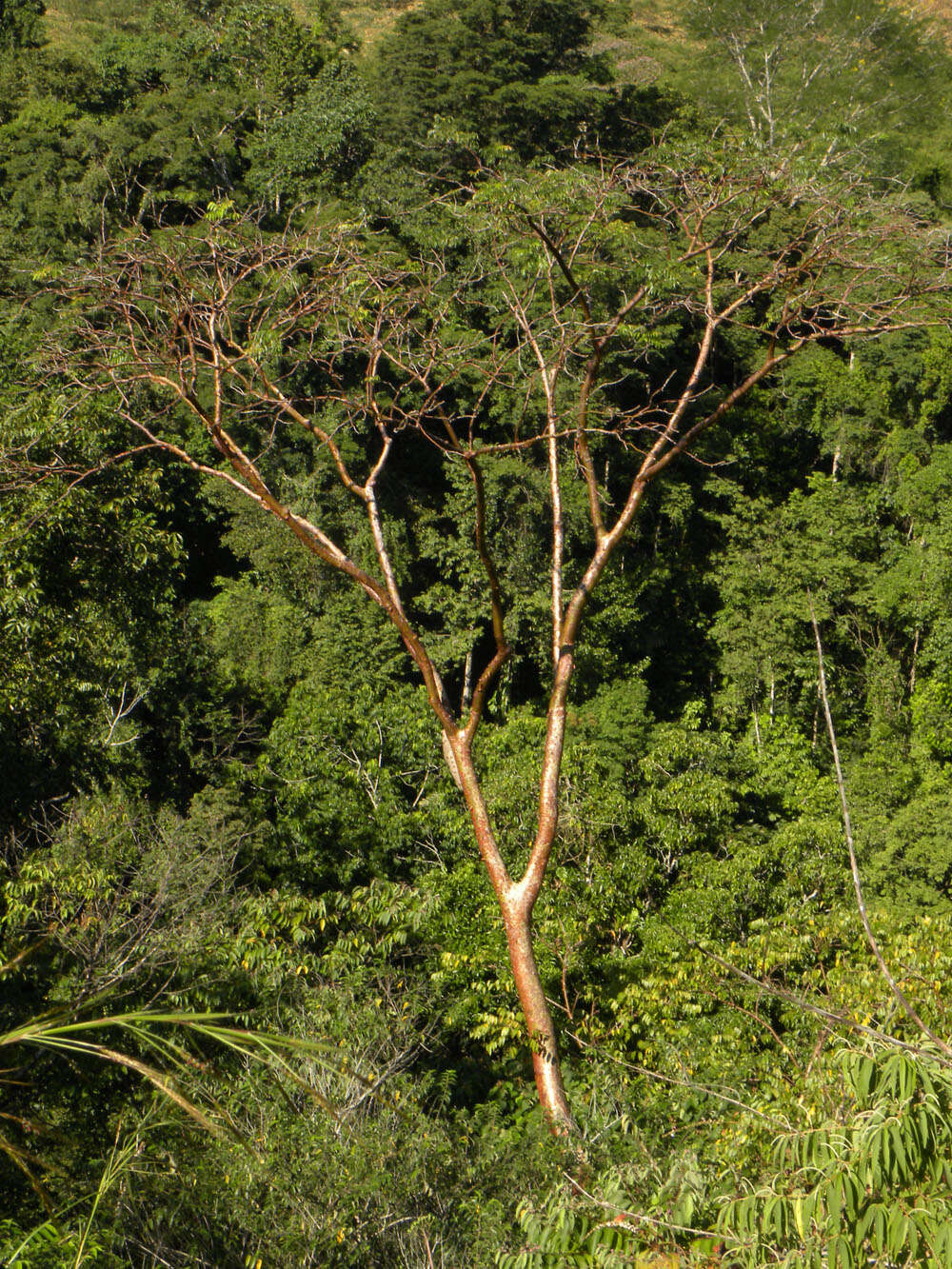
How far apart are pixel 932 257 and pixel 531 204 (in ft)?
4.76

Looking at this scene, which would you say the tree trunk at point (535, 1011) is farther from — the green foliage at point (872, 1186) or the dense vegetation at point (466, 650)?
the green foliage at point (872, 1186)

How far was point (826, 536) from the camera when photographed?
53.0 feet

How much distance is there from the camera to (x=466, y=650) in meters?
15.0

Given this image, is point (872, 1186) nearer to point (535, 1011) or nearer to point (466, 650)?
point (535, 1011)

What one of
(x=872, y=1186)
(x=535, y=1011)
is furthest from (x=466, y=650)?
(x=872, y=1186)

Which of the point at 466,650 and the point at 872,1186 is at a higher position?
the point at 872,1186

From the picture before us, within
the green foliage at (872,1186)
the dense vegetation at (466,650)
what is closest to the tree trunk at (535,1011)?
the dense vegetation at (466,650)

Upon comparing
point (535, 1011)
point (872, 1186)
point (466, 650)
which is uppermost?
point (872, 1186)

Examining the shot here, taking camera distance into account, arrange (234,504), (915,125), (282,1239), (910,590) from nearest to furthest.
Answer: (282,1239)
(910,590)
(234,504)
(915,125)

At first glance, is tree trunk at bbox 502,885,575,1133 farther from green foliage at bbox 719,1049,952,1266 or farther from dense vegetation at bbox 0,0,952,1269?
green foliage at bbox 719,1049,952,1266

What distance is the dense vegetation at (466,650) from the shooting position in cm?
308

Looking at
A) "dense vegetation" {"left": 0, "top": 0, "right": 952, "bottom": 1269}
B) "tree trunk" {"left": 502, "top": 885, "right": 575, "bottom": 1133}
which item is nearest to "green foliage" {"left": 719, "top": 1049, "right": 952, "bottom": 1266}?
"dense vegetation" {"left": 0, "top": 0, "right": 952, "bottom": 1269}

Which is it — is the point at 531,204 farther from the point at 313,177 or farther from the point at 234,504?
the point at 313,177

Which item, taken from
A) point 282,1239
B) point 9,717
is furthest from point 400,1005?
point 9,717
